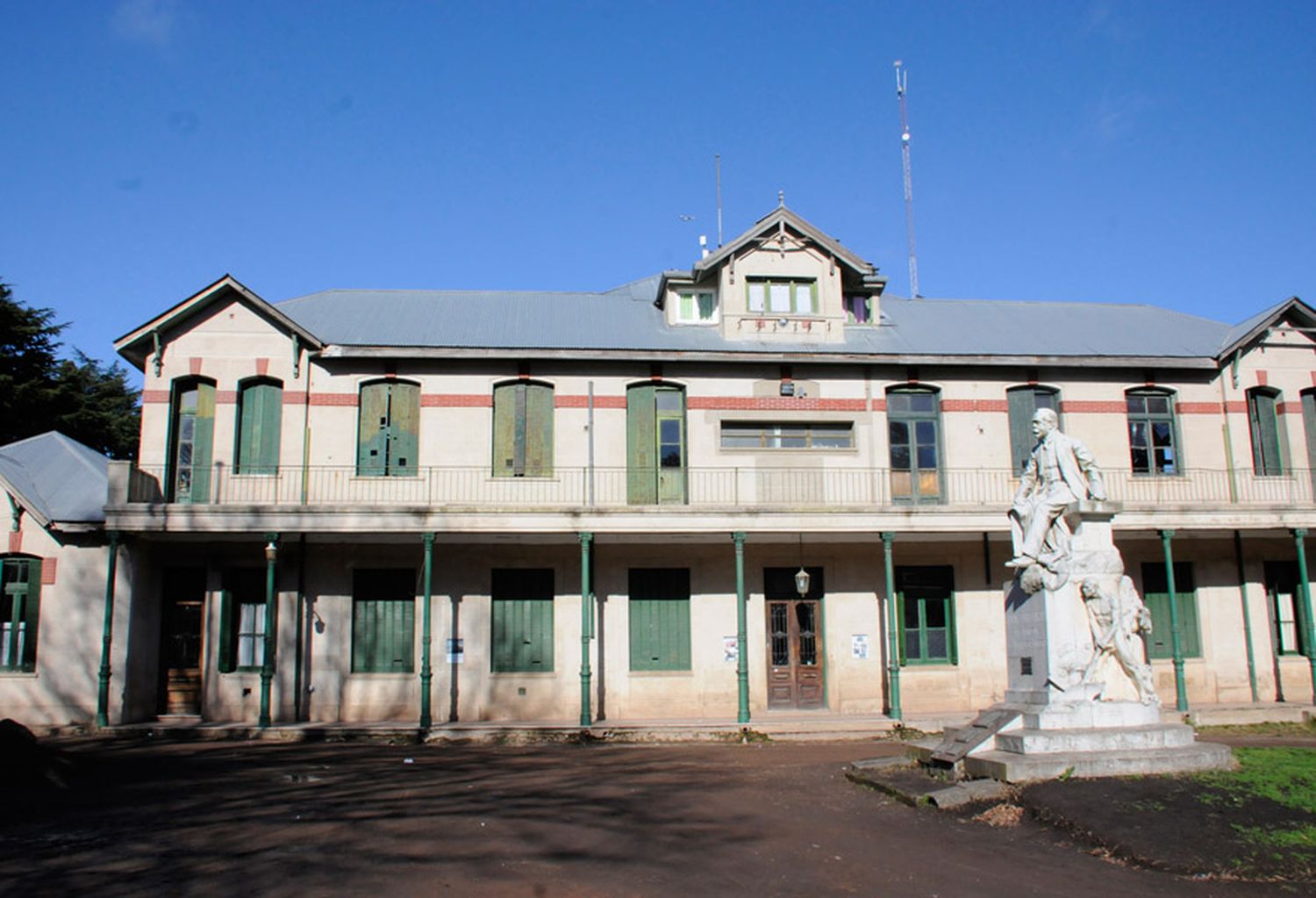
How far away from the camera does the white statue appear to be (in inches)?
419

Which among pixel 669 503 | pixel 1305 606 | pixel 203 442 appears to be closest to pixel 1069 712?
pixel 669 503

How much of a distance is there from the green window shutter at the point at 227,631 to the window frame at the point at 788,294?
1140 cm

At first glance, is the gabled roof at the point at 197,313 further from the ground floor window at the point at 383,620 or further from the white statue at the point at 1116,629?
the white statue at the point at 1116,629

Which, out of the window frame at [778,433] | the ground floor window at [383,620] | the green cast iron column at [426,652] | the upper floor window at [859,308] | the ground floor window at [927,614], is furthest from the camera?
the upper floor window at [859,308]

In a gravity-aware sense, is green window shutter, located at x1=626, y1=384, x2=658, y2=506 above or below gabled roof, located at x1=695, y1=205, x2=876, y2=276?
below

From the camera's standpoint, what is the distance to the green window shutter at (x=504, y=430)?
766 inches

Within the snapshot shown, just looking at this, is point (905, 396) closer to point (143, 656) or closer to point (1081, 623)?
point (1081, 623)

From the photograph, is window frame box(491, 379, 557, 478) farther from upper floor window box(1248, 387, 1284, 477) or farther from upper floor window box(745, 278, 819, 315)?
upper floor window box(1248, 387, 1284, 477)

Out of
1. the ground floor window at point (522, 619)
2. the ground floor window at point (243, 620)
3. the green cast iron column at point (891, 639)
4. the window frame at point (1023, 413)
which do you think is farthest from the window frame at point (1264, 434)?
the ground floor window at point (243, 620)

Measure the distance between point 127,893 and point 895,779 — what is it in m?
7.23

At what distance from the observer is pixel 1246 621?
20281 millimetres

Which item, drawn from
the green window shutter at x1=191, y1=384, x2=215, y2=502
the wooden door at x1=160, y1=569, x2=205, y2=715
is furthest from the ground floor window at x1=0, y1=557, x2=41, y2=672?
the green window shutter at x1=191, y1=384, x2=215, y2=502

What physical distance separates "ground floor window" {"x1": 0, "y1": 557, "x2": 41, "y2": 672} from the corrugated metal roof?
260 inches

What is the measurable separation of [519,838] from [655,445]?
11.5 meters
